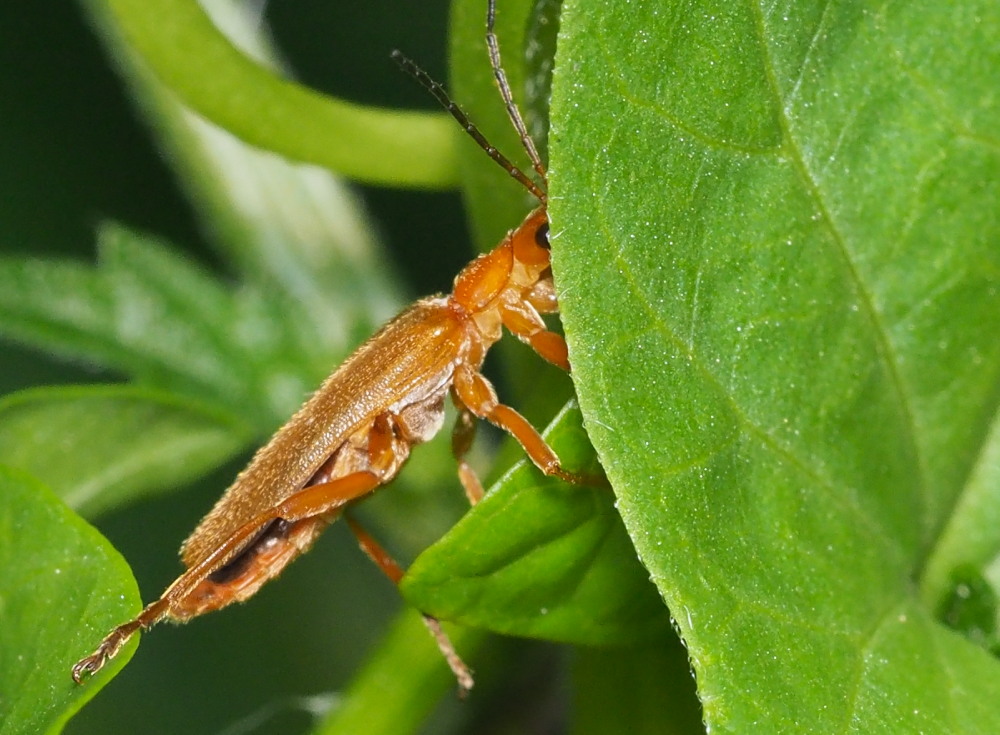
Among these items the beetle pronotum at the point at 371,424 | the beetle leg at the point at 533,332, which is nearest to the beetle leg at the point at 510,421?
the beetle pronotum at the point at 371,424

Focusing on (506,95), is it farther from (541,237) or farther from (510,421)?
(510,421)

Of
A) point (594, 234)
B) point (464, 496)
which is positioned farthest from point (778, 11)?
point (464, 496)

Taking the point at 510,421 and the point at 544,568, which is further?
the point at 510,421

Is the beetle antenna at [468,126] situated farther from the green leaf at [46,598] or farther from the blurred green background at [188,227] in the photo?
the blurred green background at [188,227]

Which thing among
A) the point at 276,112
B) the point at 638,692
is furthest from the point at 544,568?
the point at 276,112

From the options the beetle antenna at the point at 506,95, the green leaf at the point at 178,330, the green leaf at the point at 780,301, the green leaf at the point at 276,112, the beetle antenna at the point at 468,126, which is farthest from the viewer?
the green leaf at the point at 178,330

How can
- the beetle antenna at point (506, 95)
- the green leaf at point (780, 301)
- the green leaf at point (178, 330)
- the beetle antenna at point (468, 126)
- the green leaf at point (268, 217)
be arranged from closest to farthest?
1. the green leaf at point (780, 301)
2. the beetle antenna at point (506, 95)
3. the beetle antenna at point (468, 126)
4. the green leaf at point (178, 330)
5. the green leaf at point (268, 217)
